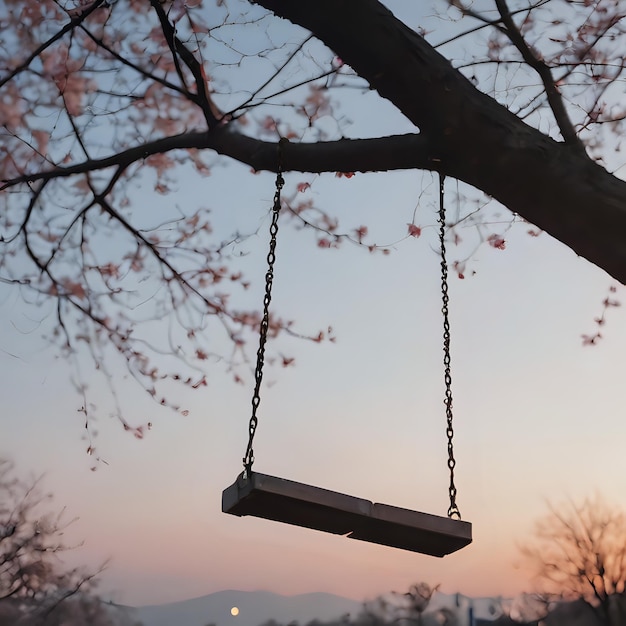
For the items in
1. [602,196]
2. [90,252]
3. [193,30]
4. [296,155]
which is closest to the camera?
[602,196]

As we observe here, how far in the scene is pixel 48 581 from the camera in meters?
15.5

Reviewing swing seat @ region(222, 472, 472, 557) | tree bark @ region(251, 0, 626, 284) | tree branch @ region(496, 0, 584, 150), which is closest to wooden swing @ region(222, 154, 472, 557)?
swing seat @ region(222, 472, 472, 557)

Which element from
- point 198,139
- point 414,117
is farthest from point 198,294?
point 414,117

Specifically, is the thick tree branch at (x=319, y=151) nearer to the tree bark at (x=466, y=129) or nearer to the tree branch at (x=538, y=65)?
the tree bark at (x=466, y=129)

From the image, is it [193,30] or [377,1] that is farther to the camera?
[193,30]

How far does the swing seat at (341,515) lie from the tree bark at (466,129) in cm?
117

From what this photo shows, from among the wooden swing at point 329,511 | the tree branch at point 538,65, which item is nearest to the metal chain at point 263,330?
the wooden swing at point 329,511

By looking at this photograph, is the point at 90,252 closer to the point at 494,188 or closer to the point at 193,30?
the point at 193,30

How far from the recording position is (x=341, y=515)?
8.27ft

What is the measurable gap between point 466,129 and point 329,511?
1509mm

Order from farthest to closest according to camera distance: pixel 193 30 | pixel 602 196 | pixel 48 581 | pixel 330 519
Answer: pixel 48 581 < pixel 193 30 < pixel 330 519 < pixel 602 196

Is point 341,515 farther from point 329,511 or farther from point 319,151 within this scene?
point 319,151

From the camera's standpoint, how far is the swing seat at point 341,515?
2322 mm

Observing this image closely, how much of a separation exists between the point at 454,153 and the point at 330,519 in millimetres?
1473
